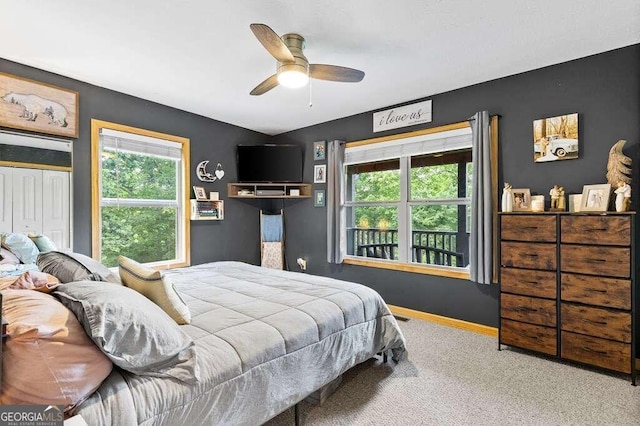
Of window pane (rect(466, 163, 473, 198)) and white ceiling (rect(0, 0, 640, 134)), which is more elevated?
white ceiling (rect(0, 0, 640, 134))

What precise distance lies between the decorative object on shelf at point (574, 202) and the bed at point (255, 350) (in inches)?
71.6

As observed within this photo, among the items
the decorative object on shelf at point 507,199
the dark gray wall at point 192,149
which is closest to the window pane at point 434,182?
the decorative object on shelf at point 507,199

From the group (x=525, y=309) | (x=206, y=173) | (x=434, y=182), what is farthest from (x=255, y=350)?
(x=206, y=173)

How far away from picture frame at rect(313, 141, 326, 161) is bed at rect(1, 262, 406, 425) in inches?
96.0

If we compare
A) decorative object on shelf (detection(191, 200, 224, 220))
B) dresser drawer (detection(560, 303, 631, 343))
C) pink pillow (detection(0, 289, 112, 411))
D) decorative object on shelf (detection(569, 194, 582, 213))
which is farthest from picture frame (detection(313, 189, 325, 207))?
pink pillow (detection(0, 289, 112, 411))

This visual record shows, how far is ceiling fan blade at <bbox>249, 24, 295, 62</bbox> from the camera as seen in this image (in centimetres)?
192

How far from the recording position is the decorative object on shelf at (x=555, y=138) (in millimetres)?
2826

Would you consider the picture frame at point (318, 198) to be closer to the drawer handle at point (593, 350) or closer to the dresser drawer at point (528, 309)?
the dresser drawer at point (528, 309)

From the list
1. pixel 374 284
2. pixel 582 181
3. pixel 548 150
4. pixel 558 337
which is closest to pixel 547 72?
pixel 548 150

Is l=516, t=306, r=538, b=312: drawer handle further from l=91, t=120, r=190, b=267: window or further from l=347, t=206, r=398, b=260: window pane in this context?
l=91, t=120, r=190, b=267: window

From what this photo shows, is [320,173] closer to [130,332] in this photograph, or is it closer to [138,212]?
[138,212]

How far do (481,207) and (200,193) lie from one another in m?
3.42

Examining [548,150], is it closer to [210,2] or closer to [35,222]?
[210,2]

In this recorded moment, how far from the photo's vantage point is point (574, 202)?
2.74m
